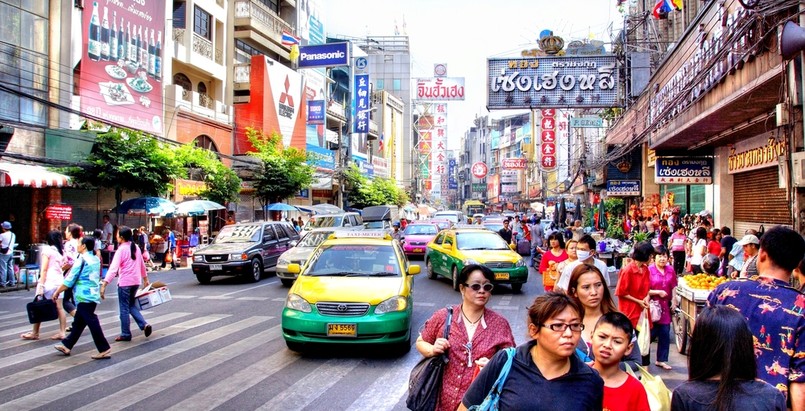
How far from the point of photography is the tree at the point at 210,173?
24688 mm

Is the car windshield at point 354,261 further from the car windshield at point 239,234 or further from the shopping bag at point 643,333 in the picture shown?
the car windshield at point 239,234

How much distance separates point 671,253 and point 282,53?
99.9 ft

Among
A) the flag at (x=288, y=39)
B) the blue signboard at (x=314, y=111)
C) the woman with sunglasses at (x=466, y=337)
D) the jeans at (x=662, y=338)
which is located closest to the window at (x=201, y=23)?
the flag at (x=288, y=39)

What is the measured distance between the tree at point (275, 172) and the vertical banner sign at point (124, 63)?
668 centimetres

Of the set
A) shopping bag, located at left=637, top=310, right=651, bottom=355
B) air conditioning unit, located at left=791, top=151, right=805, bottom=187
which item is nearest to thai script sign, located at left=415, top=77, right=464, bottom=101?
air conditioning unit, located at left=791, top=151, right=805, bottom=187

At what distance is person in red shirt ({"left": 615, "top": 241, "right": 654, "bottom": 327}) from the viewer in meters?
6.23

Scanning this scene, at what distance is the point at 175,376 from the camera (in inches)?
277

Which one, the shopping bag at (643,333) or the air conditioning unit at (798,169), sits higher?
the air conditioning unit at (798,169)

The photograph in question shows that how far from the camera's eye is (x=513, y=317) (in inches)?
438

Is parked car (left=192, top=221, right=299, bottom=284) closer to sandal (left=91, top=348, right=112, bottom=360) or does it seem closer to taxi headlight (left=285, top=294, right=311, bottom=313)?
sandal (left=91, top=348, right=112, bottom=360)

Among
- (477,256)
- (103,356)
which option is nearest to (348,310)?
(103,356)

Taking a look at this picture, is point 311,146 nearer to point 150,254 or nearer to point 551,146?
point 551,146

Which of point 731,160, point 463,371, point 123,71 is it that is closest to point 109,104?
point 123,71

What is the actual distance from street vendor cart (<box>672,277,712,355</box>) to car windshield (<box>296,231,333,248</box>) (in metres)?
10.7
